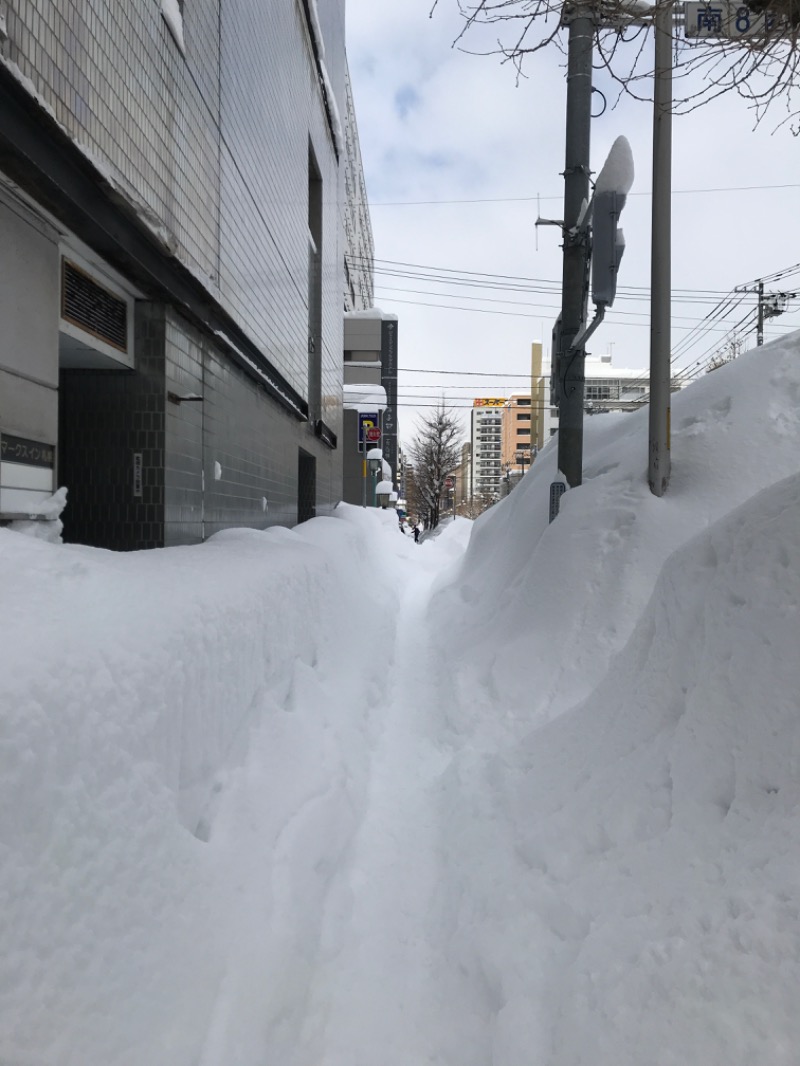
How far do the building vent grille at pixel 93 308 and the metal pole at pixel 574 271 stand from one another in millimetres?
4369

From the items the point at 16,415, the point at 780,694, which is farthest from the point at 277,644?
the point at 780,694

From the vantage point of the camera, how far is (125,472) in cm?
569

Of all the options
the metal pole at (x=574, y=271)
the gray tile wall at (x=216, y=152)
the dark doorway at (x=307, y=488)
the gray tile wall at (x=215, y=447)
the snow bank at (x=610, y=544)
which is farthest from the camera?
the dark doorway at (x=307, y=488)

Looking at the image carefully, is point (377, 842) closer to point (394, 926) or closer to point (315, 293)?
point (394, 926)

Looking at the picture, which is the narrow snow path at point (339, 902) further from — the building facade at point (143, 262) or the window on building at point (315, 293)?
the window on building at point (315, 293)

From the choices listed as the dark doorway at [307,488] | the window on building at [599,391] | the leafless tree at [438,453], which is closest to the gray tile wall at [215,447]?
the dark doorway at [307,488]

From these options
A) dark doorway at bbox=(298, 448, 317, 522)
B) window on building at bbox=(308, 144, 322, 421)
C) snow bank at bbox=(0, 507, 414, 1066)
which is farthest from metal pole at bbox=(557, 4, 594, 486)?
dark doorway at bbox=(298, 448, 317, 522)

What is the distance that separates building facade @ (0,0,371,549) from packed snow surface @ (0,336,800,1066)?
1618 mm

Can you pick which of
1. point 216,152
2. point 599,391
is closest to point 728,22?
point 216,152

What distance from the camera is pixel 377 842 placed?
338 cm

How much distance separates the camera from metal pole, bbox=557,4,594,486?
691cm

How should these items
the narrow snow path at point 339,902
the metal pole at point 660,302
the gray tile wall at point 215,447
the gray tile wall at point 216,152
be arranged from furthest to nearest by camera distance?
the gray tile wall at point 215,447 → the metal pole at point 660,302 → the gray tile wall at point 216,152 → the narrow snow path at point 339,902

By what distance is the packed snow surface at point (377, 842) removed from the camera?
1.84 m

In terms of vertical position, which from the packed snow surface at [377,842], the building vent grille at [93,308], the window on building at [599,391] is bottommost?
the packed snow surface at [377,842]
